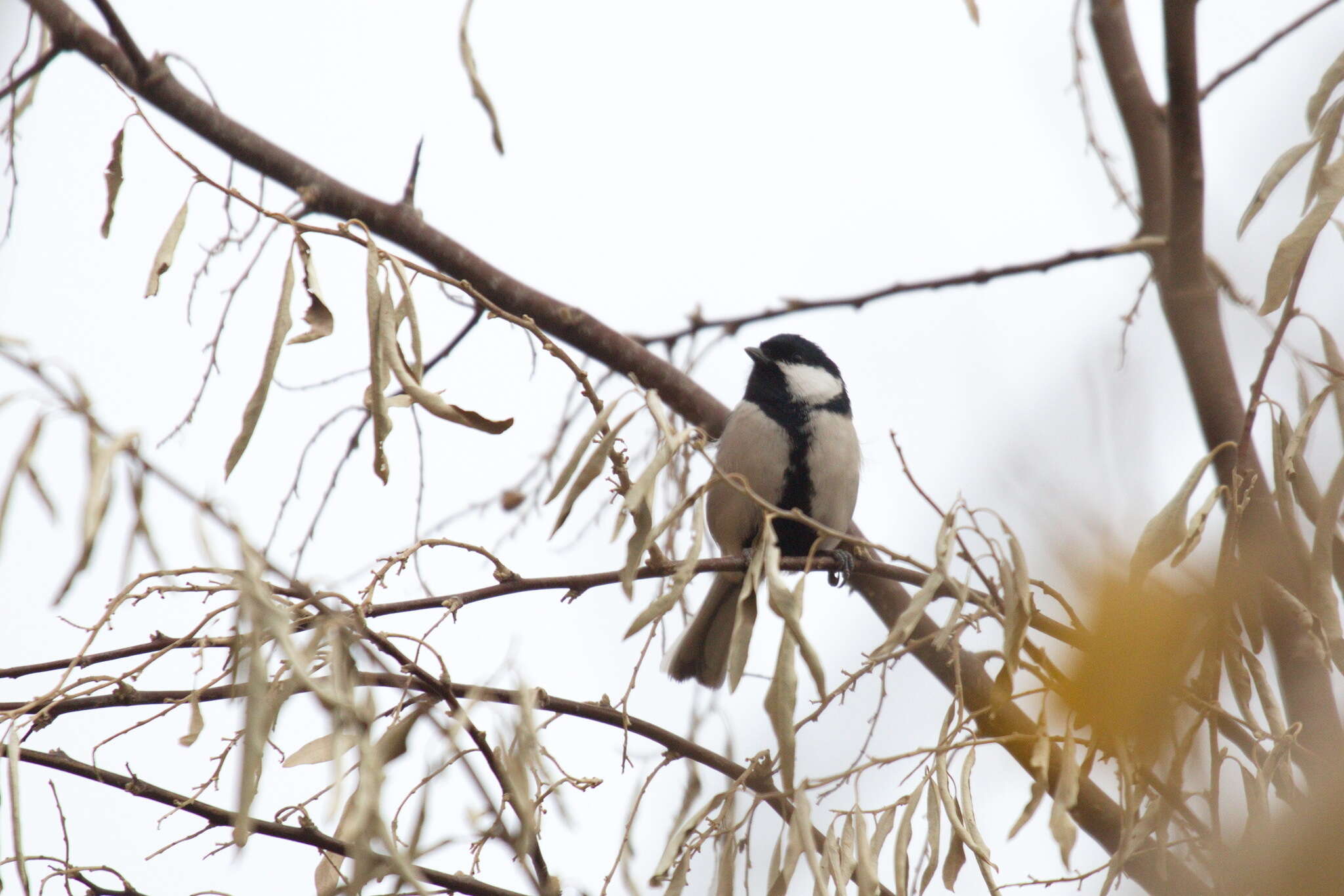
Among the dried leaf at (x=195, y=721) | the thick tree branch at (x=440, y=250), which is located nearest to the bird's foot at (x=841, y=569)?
the thick tree branch at (x=440, y=250)

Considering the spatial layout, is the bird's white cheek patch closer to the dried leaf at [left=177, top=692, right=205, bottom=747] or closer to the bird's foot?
the bird's foot

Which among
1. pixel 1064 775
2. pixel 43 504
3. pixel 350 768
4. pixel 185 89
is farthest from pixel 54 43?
pixel 1064 775

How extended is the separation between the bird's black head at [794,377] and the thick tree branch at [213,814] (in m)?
2.50

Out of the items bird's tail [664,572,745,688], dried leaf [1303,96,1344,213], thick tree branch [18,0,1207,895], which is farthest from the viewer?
bird's tail [664,572,745,688]

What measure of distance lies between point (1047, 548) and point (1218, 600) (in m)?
0.53

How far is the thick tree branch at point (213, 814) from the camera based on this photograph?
170cm

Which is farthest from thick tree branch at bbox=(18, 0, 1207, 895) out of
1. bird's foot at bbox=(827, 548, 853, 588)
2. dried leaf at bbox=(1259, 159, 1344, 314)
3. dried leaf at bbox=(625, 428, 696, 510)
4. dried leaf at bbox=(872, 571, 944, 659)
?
dried leaf at bbox=(625, 428, 696, 510)

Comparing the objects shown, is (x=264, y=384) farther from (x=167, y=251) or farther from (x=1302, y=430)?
(x=1302, y=430)

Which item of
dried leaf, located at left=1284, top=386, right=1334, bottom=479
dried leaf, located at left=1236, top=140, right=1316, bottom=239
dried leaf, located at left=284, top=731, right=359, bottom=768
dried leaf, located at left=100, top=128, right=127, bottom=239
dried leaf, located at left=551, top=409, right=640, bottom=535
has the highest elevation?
dried leaf, located at left=100, top=128, right=127, bottom=239

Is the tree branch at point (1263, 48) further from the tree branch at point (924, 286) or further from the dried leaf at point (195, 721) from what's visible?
the dried leaf at point (195, 721)

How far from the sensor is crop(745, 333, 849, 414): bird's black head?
4105mm

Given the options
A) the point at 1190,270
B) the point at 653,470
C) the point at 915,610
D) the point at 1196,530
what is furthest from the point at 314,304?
the point at 1190,270

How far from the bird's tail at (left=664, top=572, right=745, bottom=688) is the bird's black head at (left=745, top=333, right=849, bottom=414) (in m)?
0.64

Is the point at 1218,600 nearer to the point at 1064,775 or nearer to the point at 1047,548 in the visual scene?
the point at 1064,775
